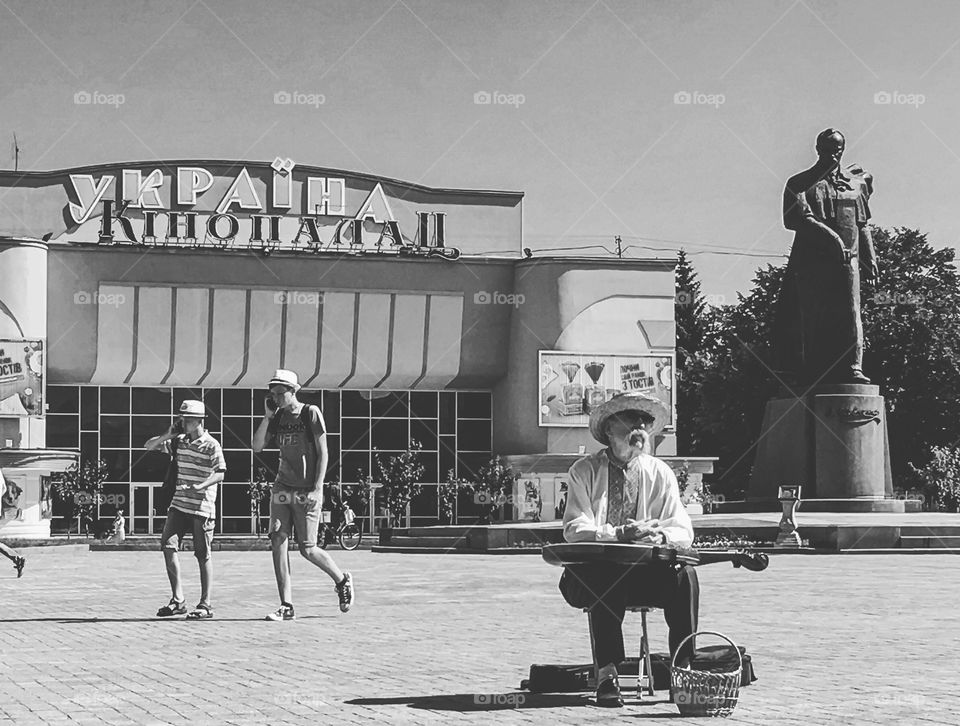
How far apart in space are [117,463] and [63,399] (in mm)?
2994

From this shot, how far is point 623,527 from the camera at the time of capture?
26.6 feet

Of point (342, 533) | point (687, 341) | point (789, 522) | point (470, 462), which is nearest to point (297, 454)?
point (789, 522)

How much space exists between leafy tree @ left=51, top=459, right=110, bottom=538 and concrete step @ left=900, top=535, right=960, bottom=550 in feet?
114

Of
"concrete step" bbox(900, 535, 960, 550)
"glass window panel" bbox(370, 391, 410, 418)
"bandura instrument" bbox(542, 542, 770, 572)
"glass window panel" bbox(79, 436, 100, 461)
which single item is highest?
"glass window panel" bbox(370, 391, 410, 418)

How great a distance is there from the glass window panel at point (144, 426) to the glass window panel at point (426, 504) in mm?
9505

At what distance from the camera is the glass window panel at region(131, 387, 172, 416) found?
59.8 metres

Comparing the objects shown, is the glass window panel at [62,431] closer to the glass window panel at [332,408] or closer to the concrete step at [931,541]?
the glass window panel at [332,408]

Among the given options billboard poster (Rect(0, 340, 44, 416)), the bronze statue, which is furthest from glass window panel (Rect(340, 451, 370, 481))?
the bronze statue

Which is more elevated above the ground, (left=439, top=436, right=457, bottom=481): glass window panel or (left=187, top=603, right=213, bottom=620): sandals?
(left=439, top=436, right=457, bottom=481): glass window panel

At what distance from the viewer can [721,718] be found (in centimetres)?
741

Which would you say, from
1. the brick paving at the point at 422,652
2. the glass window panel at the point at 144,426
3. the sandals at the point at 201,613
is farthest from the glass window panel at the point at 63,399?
the sandals at the point at 201,613

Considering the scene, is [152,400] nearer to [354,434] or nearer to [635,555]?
[354,434]

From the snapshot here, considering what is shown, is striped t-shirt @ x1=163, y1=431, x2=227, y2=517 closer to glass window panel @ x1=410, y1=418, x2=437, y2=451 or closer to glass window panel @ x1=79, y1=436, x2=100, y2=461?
glass window panel @ x1=79, y1=436, x2=100, y2=461

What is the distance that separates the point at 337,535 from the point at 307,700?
3329cm
